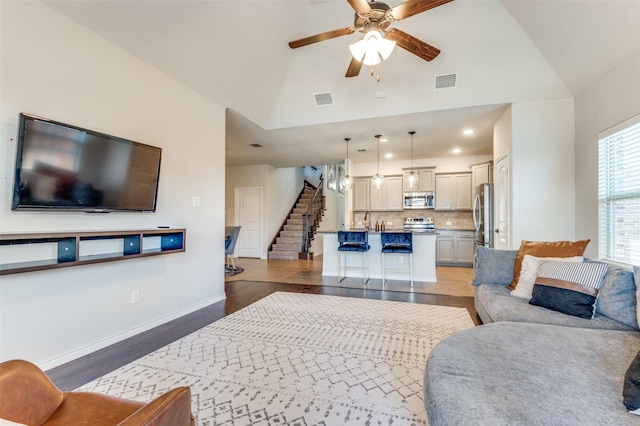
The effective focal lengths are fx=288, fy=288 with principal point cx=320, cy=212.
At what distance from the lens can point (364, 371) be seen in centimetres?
215

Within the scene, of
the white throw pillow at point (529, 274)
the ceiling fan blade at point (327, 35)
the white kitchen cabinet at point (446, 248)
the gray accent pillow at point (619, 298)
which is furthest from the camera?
the white kitchen cabinet at point (446, 248)

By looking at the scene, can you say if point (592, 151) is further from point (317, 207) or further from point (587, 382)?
point (317, 207)

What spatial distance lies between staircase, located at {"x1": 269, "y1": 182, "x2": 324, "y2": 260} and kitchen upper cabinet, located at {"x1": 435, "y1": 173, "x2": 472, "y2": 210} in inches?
143

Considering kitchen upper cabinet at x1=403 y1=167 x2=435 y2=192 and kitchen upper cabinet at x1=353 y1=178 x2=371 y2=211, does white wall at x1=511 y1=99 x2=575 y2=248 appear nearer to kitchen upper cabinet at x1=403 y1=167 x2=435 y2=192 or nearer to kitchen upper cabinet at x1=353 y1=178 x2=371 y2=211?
kitchen upper cabinet at x1=403 y1=167 x2=435 y2=192

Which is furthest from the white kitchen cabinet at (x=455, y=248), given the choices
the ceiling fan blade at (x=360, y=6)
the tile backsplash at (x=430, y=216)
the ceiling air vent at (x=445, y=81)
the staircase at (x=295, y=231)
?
the ceiling fan blade at (x=360, y=6)

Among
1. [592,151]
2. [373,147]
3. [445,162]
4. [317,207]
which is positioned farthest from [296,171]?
[592,151]

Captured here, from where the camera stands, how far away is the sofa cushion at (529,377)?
1.01m

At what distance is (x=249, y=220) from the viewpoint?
8320mm

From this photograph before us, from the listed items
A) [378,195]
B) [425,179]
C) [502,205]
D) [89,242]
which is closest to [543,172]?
[502,205]

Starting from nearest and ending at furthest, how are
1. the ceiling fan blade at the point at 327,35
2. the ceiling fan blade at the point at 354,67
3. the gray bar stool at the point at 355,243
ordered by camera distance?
the ceiling fan blade at the point at 327,35, the ceiling fan blade at the point at 354,67, the gray bar stool at the point at 355,243

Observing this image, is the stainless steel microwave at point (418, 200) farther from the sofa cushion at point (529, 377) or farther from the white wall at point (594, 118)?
the sofa cushion at point (529, 377)

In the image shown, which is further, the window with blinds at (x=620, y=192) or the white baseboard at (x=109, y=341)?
the window with blinds at (x=620, y=192)

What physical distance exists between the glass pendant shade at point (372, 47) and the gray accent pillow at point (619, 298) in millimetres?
2393

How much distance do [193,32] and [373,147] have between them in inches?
166
